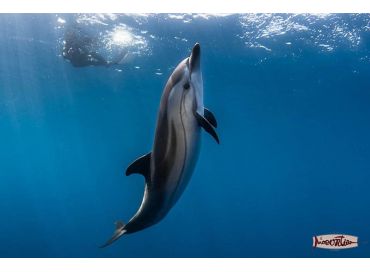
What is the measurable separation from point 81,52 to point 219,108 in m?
14.0

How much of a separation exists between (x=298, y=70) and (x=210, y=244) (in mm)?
18278

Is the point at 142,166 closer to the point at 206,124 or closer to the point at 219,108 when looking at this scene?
the point at 206,124

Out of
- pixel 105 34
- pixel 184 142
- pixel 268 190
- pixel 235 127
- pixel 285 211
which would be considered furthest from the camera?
pixel 268 190

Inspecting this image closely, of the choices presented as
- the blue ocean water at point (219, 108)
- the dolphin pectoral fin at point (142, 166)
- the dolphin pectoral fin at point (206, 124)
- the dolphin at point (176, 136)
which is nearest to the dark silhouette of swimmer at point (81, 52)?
the blue ocean water at point (219, 108)

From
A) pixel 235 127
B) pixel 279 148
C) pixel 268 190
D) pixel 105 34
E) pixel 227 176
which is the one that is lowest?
pixel 268 190

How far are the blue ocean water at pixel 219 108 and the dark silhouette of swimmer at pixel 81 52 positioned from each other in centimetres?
43

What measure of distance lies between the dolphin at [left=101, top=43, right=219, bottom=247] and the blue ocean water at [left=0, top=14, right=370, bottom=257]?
8.08m

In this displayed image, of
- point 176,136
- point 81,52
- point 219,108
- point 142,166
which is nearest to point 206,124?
point 176,136

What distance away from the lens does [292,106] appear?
92.1 ft

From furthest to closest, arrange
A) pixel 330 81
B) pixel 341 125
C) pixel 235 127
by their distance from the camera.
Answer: pixel 235 127 → pixel 341 125 → pixel 330 81

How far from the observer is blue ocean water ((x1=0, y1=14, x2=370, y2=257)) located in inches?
595

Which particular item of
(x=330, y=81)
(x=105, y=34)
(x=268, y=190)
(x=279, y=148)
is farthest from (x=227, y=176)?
(x=105, y=34)

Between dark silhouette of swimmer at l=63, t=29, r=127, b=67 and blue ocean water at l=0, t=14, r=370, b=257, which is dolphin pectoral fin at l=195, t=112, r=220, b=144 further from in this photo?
dark silhouette of swimmer at l=63, t=29, r=127, b=67
